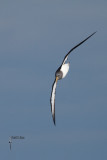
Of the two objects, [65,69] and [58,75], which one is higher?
[65,69]

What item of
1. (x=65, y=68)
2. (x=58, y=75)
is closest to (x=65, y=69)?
(x=65, y=68)

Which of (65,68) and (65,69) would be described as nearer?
(65,69)

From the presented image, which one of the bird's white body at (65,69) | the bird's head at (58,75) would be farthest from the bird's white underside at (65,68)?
the bird's head at (58,75)

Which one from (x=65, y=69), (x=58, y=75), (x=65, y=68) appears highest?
(x=65, y=68)

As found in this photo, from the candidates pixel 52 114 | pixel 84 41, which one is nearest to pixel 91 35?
pixel 84 41

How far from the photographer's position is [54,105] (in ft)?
253

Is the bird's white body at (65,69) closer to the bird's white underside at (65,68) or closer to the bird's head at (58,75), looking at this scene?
the bird's white underside at (65,68)

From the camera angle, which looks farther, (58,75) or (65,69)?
(58,75)

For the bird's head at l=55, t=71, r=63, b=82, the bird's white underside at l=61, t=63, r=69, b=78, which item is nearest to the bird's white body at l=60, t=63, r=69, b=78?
the bird's white underside at l=61, t=63, r=69, b=78

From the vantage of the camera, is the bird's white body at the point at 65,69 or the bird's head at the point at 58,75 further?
the bird's head at the point at 58,75

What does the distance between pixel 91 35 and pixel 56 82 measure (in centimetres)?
722

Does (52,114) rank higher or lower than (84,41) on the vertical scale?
Result: lower

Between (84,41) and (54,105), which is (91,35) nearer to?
(84,41)

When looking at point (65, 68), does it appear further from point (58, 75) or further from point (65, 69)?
point (58, 75)
